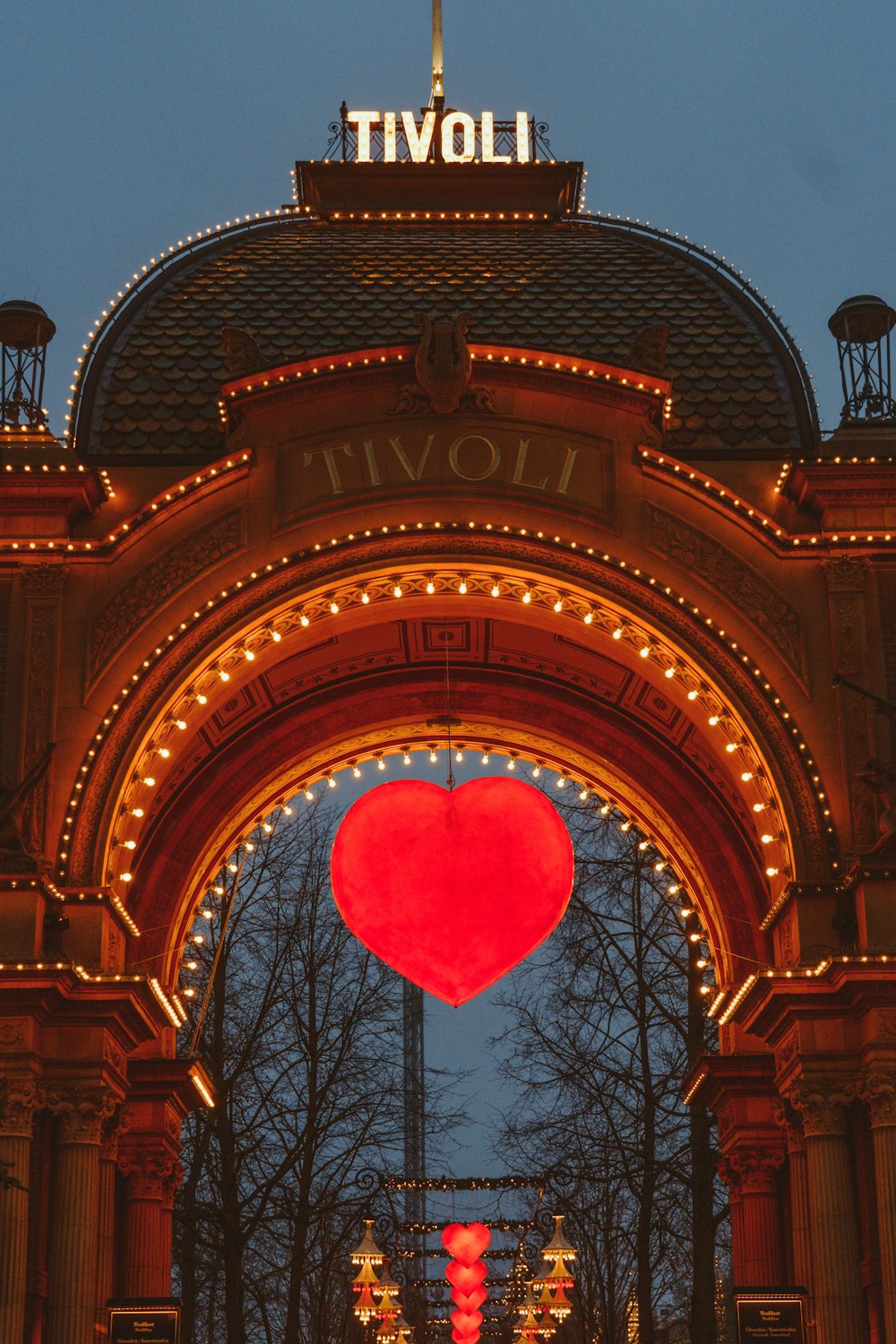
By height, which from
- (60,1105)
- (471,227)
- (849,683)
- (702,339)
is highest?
(471,227)

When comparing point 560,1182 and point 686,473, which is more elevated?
point 686,473

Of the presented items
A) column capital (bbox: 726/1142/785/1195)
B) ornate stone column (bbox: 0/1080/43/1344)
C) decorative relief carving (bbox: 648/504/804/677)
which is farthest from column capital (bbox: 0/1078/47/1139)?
column capital (bbox: 726/1142/785/1195)

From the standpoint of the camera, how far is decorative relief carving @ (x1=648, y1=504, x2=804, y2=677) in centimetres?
2016

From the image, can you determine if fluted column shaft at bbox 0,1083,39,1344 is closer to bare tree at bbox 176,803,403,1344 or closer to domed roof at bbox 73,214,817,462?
domed roof at bbox 73,214,817,462

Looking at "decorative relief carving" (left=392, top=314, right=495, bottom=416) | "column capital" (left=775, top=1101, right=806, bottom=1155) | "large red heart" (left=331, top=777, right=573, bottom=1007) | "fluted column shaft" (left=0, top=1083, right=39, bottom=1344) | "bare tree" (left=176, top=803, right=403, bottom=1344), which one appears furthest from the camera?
"bare tree" (left=176, top=803, right=403, bottom=1344)

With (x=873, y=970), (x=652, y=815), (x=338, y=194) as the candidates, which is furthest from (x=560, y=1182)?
(x=338, y=194)

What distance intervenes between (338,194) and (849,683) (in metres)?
11.5

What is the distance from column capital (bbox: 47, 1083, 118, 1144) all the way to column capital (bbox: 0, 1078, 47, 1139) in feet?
1.57

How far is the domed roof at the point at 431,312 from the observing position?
21844 millimetres

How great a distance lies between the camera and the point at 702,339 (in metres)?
22.7

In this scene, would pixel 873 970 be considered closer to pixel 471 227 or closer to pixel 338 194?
pixel 471 227

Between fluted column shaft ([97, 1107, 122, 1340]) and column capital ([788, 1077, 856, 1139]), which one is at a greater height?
column capital ([788, 1077, 856, 1139])

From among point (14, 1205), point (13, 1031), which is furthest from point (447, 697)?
point (14, 1205)

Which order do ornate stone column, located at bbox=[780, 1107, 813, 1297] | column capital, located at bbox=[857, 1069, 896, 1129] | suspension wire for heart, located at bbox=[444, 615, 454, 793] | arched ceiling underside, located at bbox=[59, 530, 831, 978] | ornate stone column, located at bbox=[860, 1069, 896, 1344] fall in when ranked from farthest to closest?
suspension wire for heart, located at bbox=[444, 615, 454, 793] → arched ceiling underside, located at bbox=[59, 530, 831, 978] → ornate stone column, located at bbox=[780, 1107, 813, 1297] → column capital, located at bbox=[857, 1069, 896, 1129] → ornate stone column, located at bbox=[860, 1069, 896, 1344]
